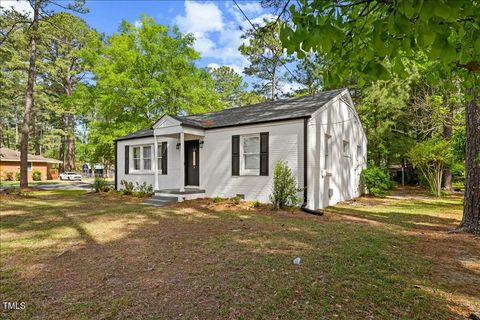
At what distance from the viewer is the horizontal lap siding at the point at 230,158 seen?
32.8 feet

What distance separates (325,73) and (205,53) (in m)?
18.5

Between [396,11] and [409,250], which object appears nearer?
[396,11]

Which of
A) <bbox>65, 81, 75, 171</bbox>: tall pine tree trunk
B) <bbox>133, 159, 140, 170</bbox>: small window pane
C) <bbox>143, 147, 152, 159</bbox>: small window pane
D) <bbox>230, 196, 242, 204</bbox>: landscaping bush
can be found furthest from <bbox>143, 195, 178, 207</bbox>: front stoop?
<bbox>65, 81, 75, 171</bbox>: tall pine tree trunk

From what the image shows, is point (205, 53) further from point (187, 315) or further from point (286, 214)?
point (187, 315)

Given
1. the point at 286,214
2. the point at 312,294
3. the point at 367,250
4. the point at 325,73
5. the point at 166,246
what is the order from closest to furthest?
the point at 325,73 → the point at 312,294 → the point at 367,250 → the point at 166,246 → the point at 286,214

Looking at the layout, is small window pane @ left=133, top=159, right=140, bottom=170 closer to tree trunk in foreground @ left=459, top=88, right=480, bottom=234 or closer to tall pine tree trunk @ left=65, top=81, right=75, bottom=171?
tree trunk in foreground @ left=459, top=88, right=480, bottom=234

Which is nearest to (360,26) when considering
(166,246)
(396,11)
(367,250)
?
(396,11)

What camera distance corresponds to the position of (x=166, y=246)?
5.34m

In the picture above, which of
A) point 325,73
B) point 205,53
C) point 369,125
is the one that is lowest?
point 325,73

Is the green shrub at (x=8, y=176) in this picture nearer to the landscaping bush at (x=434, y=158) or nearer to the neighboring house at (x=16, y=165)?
the neighboring house at (x=16, y=165)

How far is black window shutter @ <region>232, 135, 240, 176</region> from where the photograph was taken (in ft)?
37.1

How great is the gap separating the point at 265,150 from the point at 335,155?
3.26m

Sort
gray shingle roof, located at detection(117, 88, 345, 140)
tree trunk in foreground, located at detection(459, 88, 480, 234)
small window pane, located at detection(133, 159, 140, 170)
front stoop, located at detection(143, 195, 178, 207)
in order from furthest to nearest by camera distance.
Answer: small window pane, located at detection(133, 159, 140, 170) → front stoop, located at detection(143, 195, 178, 207) → gray shingle roof, located at detection(117, 88, 345, 140) → tree trunk in foreground, located at detection(459, 88, 480, 234)

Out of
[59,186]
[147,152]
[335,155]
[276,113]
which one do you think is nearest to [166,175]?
[147,152]
